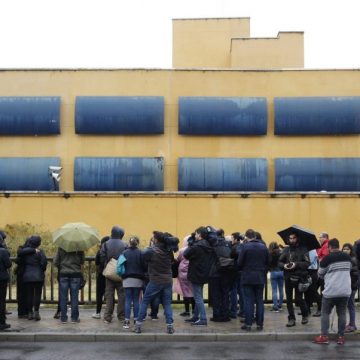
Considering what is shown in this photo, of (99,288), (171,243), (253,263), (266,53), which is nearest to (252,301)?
(253,263)

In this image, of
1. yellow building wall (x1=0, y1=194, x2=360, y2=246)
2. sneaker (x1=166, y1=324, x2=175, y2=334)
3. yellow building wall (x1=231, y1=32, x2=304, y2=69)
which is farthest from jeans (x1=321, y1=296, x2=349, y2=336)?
yellow building wall (x1=231, y1=32, x2=304, y2=69)

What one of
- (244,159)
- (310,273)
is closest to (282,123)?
(244,159)

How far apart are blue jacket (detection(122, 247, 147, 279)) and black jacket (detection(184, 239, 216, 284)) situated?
0.87 metres

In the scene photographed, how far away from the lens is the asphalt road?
35.2 ft

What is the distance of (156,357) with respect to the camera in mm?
10727

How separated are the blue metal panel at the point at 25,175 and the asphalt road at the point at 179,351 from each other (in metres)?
19.9

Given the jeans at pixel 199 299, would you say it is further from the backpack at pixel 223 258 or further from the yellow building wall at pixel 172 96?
the yellow building wall at pixel 172 96

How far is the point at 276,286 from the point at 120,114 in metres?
18.4

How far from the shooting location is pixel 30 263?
13.6m

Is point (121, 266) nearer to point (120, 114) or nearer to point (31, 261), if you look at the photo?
point (31, 261)

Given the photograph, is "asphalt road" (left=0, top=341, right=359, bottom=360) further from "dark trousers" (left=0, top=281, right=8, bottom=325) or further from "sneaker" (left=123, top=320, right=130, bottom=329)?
"sneaker" (left=123, top=320, right=130, bottom=329)

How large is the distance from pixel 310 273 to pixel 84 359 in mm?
5675

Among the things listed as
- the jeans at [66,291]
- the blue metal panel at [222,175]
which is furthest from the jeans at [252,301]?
the blue metal panel at [222,175]

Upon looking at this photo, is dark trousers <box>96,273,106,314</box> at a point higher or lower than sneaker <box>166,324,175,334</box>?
higher
